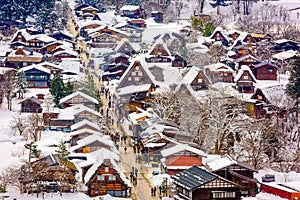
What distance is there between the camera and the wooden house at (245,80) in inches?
1089

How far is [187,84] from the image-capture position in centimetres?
2470

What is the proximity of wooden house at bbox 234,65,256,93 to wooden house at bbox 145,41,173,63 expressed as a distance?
3.75 m

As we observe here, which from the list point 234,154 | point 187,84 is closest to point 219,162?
point 234,154

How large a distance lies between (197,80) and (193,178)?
10268 mm

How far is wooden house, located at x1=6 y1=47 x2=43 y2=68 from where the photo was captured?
1197 inches

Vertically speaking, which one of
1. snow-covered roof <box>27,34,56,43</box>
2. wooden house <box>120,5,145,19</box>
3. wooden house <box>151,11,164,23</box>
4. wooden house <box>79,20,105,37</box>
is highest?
wooden house <box>120,5,145,19</box>

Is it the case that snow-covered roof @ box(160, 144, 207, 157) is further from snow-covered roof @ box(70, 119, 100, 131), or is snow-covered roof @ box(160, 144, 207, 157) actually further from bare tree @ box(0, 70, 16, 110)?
bare tree @ box(0, 70, 16, 110)

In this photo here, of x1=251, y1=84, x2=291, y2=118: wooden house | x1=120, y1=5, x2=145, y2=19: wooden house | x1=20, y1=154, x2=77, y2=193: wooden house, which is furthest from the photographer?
x1=120, y1=5, x2=145, y2=19: wooden house

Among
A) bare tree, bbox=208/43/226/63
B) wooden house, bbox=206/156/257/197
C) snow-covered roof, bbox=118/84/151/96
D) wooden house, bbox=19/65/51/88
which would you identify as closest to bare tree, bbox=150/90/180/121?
snow-covered roof, bbox=118/84/151/96

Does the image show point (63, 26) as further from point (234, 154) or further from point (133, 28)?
point (234, 154)

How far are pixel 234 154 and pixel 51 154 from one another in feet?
17.1

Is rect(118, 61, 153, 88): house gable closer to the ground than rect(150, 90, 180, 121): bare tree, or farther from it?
farther from it

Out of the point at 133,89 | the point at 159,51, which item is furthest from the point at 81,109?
the point at 159,51

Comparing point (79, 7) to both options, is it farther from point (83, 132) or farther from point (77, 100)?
point (83, 132)
